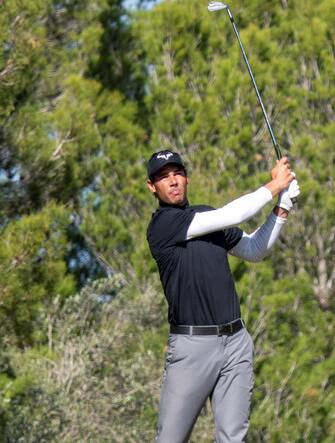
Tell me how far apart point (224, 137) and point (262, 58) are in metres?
1.34

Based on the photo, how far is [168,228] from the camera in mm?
3822

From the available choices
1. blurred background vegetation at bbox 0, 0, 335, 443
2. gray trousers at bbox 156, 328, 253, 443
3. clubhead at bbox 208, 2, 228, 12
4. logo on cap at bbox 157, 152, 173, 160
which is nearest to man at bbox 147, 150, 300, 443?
gray trousers at bbox 156, 328, 253, 443

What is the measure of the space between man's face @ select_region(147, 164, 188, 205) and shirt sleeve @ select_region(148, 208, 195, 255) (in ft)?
0.18

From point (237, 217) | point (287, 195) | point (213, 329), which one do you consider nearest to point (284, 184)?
point (287, 195)

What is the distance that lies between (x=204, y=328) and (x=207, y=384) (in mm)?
192

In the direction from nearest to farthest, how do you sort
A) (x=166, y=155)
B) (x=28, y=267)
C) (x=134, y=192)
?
(x=166, y=155) → (x=28, y=267) → (x=134, y=192)

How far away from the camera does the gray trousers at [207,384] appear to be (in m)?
3.72

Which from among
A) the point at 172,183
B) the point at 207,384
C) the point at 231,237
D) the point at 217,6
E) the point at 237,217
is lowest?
the point at 207,384

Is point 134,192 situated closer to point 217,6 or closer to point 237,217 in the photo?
point 217,6

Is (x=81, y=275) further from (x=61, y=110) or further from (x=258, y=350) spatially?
(x=61, y=110)

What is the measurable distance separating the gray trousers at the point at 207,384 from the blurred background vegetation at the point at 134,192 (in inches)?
183

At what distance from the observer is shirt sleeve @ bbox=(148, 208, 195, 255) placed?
380 centimetres

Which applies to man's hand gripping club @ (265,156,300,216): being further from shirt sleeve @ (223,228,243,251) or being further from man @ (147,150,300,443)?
shirt sleeve @ (223,228,243,251)

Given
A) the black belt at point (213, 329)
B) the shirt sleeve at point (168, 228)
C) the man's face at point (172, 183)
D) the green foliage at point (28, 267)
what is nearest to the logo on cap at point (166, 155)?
the man's face at point (172, 183)
